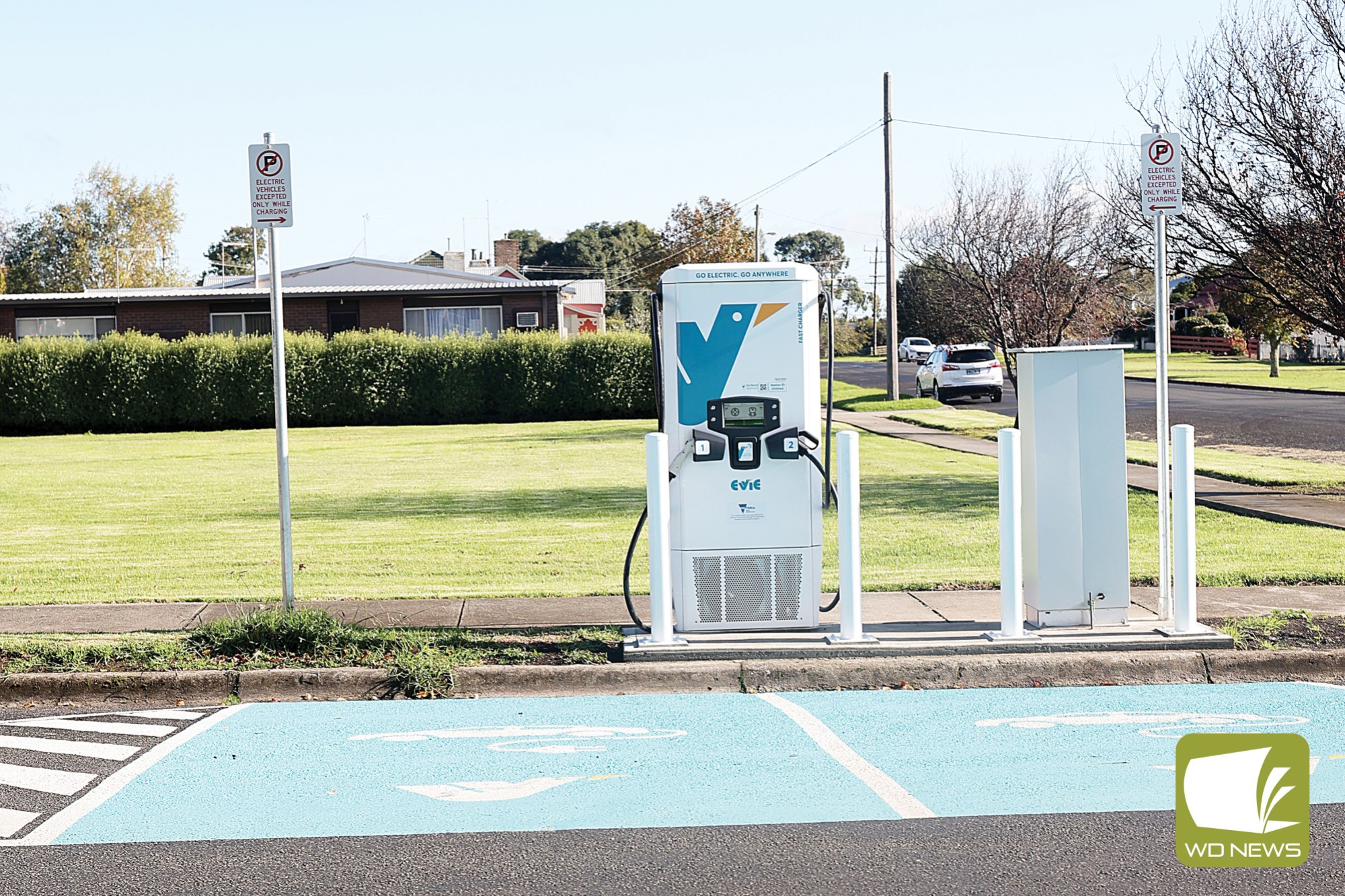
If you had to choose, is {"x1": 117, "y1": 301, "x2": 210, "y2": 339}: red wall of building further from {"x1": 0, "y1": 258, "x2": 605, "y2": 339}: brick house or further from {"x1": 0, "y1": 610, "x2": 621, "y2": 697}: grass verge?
{"x1": 0, "y1": 610, "x2": 621, "y2": 697}: grass verge

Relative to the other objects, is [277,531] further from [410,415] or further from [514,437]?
[410,415]

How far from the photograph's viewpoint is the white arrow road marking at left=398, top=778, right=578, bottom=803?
5395mm

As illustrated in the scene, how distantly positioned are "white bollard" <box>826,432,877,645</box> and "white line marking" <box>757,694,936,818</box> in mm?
703

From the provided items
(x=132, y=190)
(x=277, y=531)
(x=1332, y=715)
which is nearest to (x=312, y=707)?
(x=1332, y=715)

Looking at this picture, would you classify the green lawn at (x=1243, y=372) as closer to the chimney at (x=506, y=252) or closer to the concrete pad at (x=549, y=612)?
the chimney at (x=506, y=252)

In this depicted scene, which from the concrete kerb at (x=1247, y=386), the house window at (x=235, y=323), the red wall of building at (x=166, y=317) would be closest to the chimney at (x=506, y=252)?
the house window at (x=235, y=323)

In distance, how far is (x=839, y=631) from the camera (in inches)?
308

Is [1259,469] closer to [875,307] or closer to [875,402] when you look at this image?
[875,402]

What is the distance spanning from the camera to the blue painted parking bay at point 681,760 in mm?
5145

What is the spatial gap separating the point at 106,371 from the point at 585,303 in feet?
97.5

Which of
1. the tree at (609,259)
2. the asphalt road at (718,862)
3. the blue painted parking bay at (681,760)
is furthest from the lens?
the tree at (609,259)

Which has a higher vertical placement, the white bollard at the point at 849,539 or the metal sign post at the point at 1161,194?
the metal sign post at the point at 1161,194

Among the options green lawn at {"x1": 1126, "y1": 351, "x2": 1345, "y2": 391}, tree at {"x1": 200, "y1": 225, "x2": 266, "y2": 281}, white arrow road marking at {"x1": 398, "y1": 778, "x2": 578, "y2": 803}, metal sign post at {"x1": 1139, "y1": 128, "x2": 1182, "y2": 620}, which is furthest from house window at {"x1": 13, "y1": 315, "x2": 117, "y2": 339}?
tree at {"x1": 200, "y1": 225, "x2": 266, "y2": 281}

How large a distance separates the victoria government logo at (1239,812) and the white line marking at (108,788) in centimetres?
415
